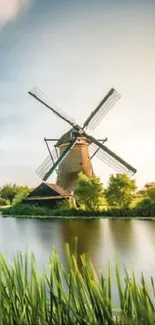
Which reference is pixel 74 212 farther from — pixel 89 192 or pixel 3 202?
pixel 3 202

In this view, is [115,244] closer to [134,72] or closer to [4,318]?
[134,72]

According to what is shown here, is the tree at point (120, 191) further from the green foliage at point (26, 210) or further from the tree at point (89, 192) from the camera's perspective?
the green foliage at point (26, 210)

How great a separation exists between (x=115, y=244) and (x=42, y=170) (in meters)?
7.38

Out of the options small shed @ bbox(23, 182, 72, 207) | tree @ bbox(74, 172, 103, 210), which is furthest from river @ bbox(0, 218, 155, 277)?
small shed @ bbox(23, 182, 72, 207)

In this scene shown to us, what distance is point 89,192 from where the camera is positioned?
12148mm

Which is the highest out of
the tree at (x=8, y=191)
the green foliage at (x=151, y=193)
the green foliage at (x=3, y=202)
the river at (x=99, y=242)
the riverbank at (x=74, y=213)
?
the tree at (x=8, y=191)

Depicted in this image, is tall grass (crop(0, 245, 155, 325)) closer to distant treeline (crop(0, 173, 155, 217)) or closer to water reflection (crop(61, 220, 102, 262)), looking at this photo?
water reflection (crop(61, 220, 102, 262))

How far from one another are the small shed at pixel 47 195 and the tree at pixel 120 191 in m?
1.72

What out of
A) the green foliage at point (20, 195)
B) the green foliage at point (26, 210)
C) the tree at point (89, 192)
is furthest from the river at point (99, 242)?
the green foliage at point (20, 195)

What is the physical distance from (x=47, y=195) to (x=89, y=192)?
2.10 m

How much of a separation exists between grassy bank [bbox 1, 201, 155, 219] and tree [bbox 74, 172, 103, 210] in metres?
0.39

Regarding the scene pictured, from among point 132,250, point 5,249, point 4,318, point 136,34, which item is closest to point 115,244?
point 132,250

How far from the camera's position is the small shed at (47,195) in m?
13.2

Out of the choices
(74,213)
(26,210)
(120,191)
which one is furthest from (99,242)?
(26,210)
